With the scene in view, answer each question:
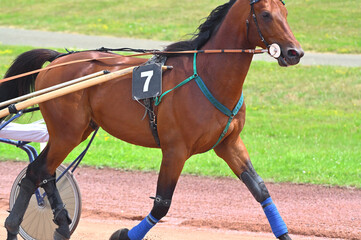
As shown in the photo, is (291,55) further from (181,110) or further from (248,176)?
(248,176)

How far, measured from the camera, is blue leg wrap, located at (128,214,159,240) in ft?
14.6

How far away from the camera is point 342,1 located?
66.1ft

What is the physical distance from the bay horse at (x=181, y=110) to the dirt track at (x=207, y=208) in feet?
3.13

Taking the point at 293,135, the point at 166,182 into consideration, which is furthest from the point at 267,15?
the point at 293,135

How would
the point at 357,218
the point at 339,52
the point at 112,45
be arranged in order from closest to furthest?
the point at 357,218, the point at 339,52, the point at 112,45

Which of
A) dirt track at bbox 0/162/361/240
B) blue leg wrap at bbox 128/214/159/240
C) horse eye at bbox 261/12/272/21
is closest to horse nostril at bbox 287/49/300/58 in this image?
horse eye at bbox 261/12/272/21

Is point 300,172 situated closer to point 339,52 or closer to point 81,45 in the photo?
point 339,52

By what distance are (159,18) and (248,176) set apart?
15.1 metres

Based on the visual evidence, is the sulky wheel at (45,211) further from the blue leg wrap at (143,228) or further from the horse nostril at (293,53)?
the horse nostril at (293,53)

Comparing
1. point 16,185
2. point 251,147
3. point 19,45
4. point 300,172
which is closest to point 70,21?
point 19,45

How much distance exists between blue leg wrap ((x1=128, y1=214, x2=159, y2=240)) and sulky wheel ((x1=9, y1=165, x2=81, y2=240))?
0.95 m

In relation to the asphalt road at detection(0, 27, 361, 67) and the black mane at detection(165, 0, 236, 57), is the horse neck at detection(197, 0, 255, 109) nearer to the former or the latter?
the black mane at detection(165, 0, 236, 57)

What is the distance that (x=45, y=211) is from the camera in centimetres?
536

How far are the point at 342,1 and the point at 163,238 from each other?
1640cm
